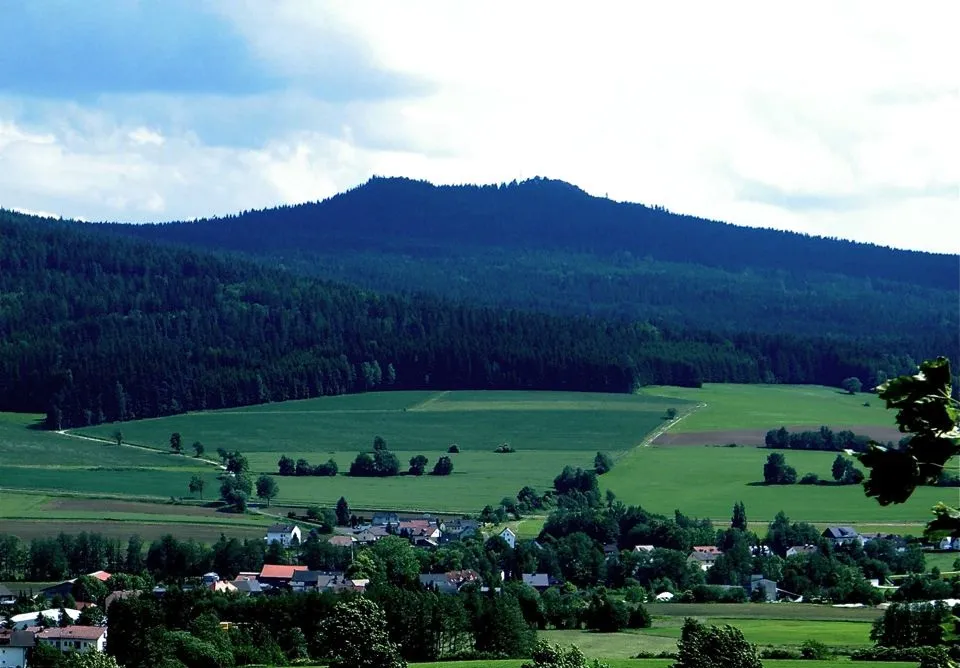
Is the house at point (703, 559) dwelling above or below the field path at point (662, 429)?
below

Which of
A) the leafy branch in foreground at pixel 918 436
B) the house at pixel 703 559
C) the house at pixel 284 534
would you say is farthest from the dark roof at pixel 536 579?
the leafy branch in foreground at pixel 918 436

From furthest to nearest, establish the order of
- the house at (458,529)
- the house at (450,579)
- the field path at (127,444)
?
the field path at (127,444) → the house at (458,529) → the house at (450,579)

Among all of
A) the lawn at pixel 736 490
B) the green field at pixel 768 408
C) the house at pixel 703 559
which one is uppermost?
the green field at pixel 768 408

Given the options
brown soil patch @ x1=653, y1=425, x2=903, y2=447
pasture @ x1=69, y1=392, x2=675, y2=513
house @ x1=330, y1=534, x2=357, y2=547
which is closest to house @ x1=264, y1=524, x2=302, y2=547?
house @ x1=330, y1=534, x2=357, y2=547

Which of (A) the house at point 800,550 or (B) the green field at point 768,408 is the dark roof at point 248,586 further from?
(B) the green field at point 768,408

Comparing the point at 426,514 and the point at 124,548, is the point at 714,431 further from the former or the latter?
the point at 124,548

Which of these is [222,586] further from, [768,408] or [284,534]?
[768,408]

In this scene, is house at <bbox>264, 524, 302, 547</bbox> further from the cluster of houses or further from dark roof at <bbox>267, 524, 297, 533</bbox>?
the cluster of houses
